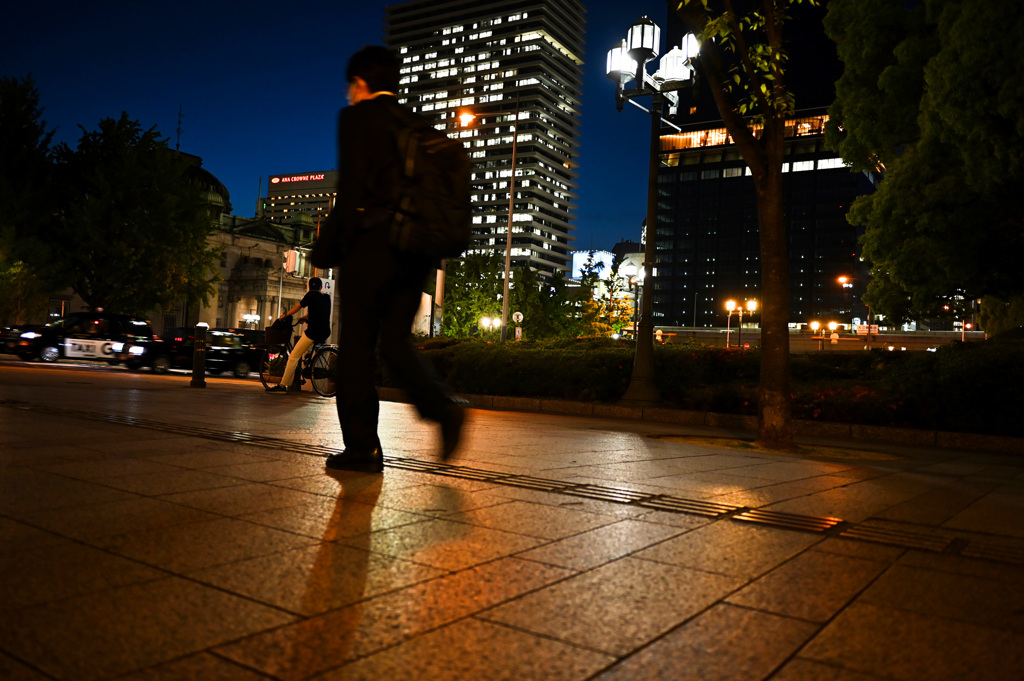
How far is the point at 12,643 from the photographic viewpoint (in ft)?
5.83

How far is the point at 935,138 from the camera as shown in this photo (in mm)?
18500

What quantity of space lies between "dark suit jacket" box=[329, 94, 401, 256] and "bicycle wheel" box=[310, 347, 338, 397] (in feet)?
29.0

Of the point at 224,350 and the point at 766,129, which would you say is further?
the point at 224,350

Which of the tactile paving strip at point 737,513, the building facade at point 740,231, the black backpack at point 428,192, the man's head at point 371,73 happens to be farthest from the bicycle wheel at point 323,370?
the building facade at point 740,231

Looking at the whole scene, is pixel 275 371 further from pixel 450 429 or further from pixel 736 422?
pixel 450 429

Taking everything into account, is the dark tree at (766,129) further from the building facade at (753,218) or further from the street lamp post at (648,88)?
the building facade at (753,218)

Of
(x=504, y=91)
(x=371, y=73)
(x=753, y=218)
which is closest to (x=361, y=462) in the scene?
(x=371, y=73)

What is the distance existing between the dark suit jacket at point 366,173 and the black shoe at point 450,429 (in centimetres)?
100

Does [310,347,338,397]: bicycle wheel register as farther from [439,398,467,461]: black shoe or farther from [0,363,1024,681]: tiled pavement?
[439,398,467,461]: black shoe

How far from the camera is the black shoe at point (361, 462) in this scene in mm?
4438

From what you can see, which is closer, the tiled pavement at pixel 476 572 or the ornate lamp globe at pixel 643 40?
the tiled pavement at pixel 476 572

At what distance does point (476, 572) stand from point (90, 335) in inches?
1095

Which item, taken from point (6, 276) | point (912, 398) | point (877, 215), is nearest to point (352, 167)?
point (912, 398)

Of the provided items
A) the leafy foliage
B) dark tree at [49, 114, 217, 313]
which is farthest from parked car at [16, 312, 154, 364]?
the leafy foliage
